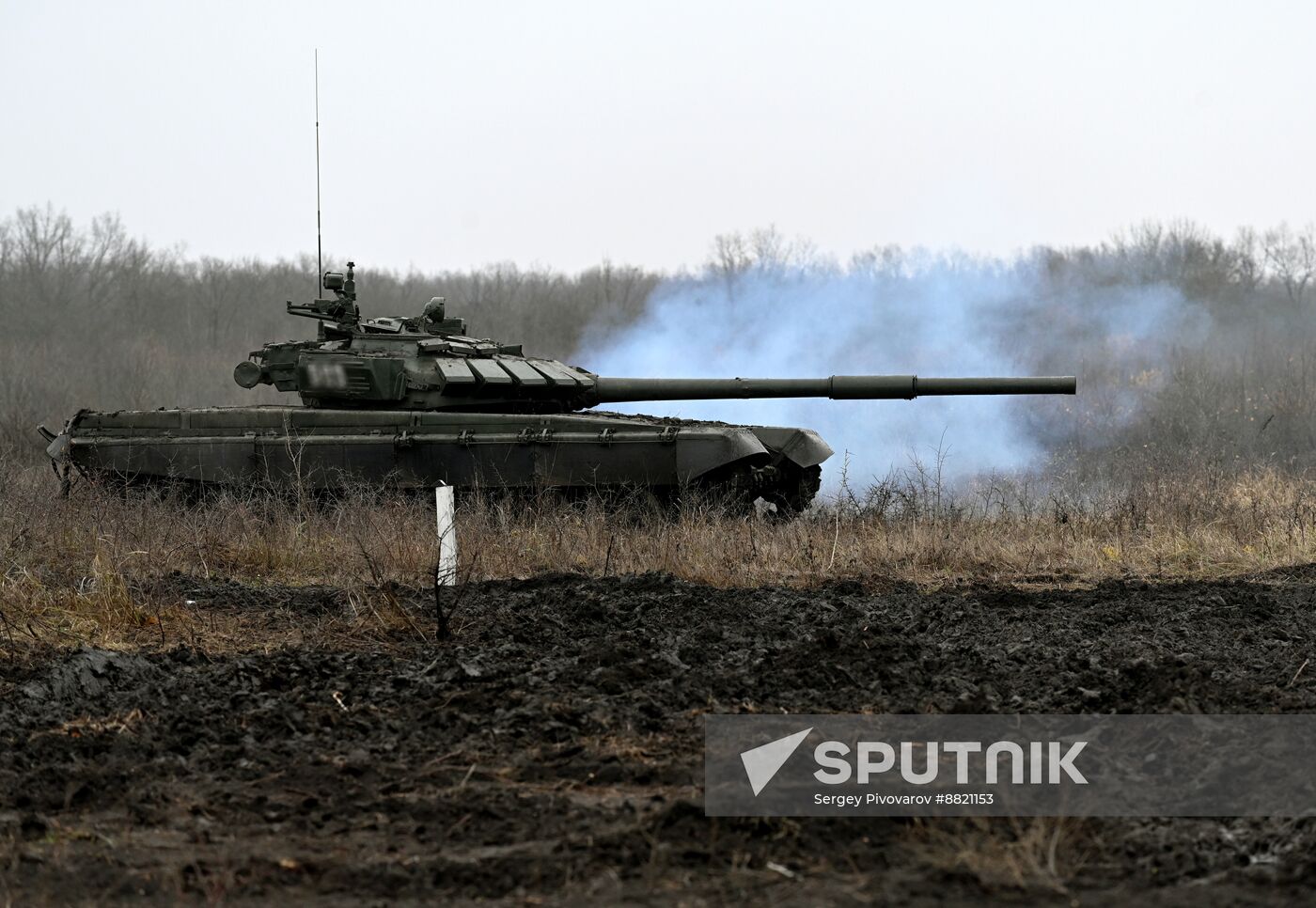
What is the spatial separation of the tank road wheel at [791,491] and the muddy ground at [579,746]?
4291 millimetres

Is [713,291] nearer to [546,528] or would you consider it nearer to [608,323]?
[608,323]

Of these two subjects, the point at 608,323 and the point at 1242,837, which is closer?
the point at 1242,837

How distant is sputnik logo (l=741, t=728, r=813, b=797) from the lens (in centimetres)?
456

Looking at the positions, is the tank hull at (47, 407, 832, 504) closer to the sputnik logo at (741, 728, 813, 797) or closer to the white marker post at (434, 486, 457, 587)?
the white marker post at (434, 486, 457, 587)

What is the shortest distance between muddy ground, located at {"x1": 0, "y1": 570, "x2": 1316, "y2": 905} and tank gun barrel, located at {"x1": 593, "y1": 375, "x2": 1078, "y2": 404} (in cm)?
527

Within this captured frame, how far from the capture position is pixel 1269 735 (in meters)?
4.96

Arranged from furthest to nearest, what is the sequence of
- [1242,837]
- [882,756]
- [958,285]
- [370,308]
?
[370,308] < [958,285] < [882,756] < [1242,837]

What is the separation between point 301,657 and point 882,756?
2731 millimetres

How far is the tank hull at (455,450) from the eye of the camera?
12.3 meters

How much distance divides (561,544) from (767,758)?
6.13 m

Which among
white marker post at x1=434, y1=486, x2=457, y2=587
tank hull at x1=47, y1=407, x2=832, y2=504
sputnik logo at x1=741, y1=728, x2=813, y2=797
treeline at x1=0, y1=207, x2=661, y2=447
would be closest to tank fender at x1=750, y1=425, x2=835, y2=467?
tank hull at x1=47, y1=407, x2=832, y2=504

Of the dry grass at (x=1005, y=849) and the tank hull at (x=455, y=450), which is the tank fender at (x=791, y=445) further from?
the dry grass at (x=1005, y=849)

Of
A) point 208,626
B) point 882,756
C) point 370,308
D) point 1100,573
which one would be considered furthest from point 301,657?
point 370,308

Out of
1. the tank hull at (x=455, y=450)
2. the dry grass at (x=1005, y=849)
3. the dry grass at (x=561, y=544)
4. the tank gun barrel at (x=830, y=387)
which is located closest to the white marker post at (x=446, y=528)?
the dry grass at (x=561, y=544)
